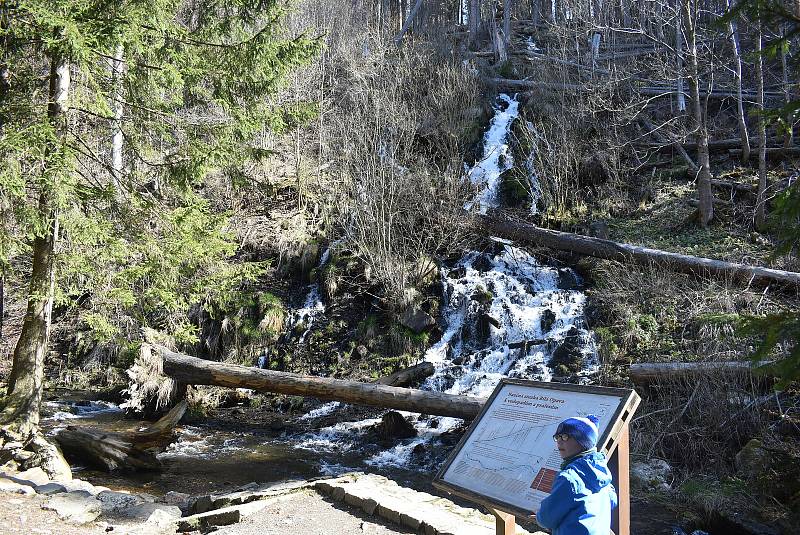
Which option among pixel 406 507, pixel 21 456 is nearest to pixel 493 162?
pixel 406 507

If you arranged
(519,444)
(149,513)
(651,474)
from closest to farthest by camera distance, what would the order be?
(519,444) → (149,513) → (651,474)

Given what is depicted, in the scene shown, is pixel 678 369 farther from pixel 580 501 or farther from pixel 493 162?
pixel 493 162

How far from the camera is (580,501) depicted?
10.7 feet

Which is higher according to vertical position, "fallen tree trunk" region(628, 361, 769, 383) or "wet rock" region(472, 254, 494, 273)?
"wet rock" region(472, 254, 494, 273)

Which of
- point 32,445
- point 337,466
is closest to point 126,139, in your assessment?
point 32,445

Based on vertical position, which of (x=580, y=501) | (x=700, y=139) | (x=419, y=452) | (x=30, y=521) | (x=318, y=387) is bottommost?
(x=419, y=452)

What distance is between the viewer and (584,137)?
68.7 ft

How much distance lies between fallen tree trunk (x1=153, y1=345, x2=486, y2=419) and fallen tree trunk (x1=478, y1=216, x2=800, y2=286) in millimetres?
6136

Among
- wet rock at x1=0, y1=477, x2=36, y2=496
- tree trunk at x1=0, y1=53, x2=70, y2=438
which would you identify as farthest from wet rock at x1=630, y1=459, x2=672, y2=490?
tree trunk at x1=0, y1=53, x2=70, y2=438

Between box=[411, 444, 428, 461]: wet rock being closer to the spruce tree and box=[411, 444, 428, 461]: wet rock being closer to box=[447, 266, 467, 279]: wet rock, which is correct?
the spruce tree

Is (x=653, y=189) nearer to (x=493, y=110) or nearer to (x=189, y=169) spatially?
(x=493, y=110)

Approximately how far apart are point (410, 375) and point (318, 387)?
2357mm

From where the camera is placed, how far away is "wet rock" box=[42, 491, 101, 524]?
20.3 feet

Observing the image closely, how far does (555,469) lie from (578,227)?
15247 millimetres
